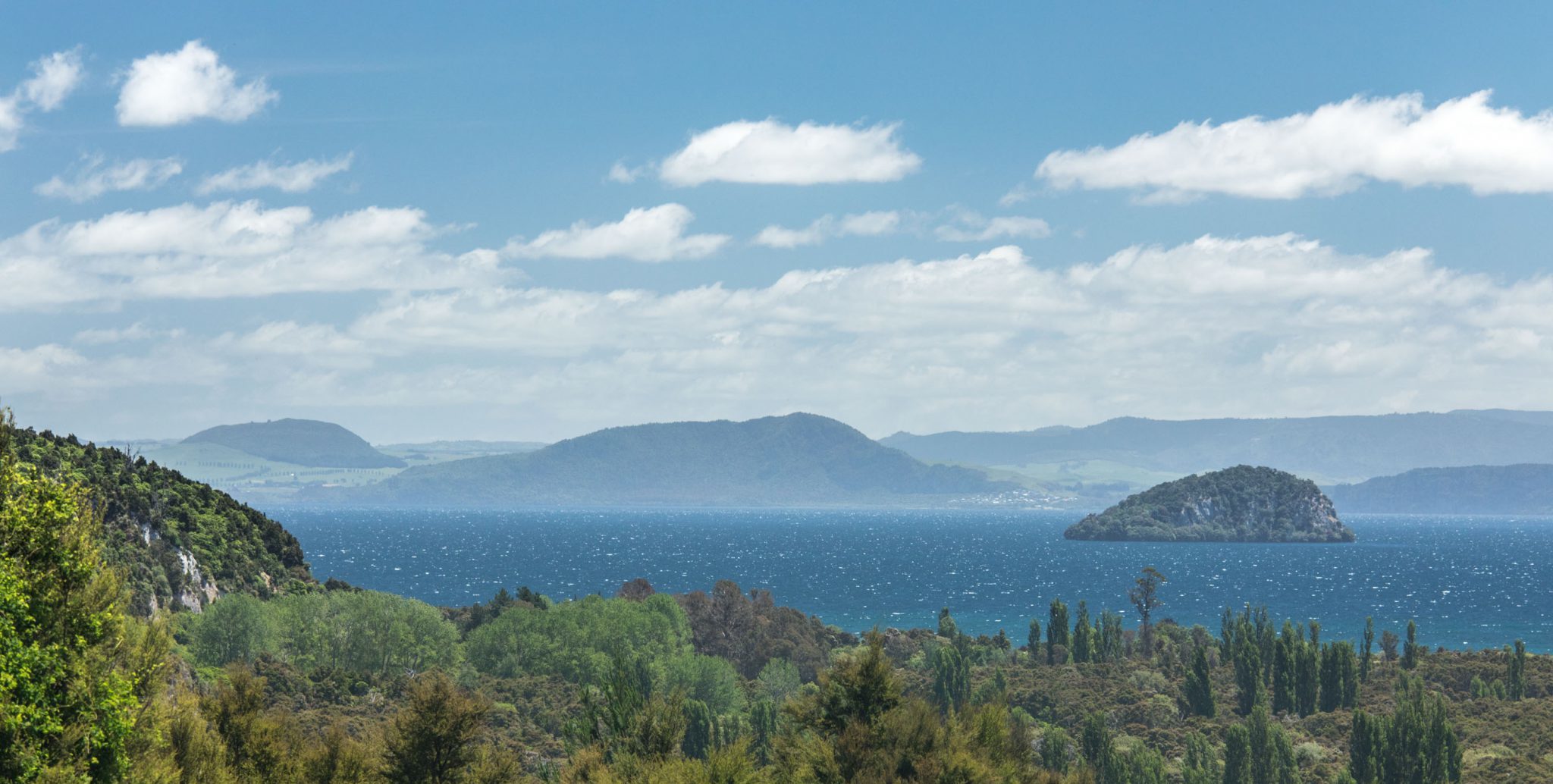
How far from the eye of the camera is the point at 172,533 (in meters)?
101

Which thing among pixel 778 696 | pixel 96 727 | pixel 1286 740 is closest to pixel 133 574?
pixel 778 696

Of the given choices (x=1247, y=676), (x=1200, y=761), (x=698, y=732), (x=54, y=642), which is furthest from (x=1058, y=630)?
(x=54, y=642)

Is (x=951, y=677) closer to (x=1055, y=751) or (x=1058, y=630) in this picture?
(x=1058, y=630)

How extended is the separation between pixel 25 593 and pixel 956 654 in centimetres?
8085

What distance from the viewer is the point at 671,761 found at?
146ft

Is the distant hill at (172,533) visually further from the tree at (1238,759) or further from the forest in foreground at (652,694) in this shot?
the tree at (1238,759)

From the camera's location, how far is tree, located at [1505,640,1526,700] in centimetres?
9675

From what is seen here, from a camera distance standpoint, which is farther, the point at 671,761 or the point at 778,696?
the point at 778,696

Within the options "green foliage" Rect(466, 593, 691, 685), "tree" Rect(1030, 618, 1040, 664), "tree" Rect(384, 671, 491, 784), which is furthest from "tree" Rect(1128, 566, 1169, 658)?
"tree" Rect(384, 671, 491, 784)

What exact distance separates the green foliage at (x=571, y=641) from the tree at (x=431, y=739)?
49.4 metres

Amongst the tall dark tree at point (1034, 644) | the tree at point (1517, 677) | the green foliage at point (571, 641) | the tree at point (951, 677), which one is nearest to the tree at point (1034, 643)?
the tall dark tree at point (1034, 644)

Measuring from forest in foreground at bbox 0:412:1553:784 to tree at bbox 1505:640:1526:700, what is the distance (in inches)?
7.9

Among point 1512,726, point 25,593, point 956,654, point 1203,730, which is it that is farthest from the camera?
point 956,654

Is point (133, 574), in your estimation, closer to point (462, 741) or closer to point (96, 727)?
point (462, 741)
